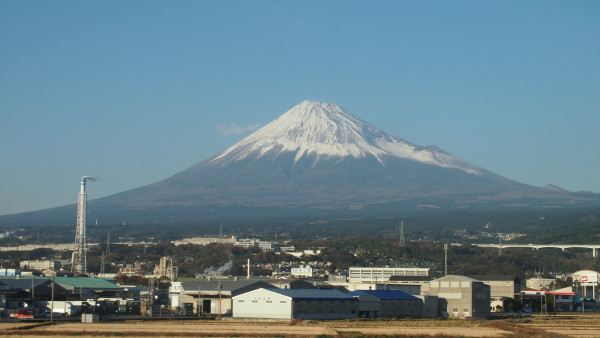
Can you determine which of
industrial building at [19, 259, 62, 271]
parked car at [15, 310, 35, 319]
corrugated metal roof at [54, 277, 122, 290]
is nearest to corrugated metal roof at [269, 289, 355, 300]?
parked car at [15, 310, 35, 319]

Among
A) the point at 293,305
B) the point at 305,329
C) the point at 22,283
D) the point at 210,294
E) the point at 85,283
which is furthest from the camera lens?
the point at 85,283

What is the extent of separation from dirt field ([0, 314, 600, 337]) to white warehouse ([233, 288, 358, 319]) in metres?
4.32

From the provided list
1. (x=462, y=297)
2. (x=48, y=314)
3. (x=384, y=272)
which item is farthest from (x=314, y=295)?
(x=384, y=272)

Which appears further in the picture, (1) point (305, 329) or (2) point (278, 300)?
(2) point (278, 300)

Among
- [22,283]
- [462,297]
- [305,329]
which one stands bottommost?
[305,329]

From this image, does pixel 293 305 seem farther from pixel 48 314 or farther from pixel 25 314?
pixel 25 314

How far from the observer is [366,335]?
50156mm

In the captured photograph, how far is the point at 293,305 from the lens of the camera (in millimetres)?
66125

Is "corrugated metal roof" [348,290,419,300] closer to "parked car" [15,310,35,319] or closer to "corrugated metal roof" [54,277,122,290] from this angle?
"parked car" [15,310,35,319]

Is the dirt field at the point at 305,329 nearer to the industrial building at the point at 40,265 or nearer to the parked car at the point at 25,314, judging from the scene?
the parked car at the point at 25,314

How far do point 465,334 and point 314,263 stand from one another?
99949mm

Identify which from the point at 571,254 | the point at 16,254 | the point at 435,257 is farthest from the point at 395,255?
the point at 16,254

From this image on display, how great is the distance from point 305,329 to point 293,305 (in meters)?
11.9

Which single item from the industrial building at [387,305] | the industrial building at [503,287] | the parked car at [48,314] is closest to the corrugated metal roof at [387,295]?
the industrial building at [387,305]
